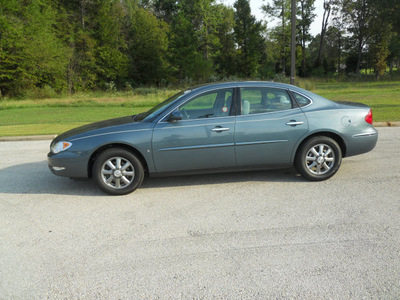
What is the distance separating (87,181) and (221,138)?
100 inches

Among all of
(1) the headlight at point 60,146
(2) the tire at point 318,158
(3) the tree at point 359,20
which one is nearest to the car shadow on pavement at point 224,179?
(2) the tire at point 318,158

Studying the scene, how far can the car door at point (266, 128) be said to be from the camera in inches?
215

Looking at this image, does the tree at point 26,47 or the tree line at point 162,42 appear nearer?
the tree at point 26,47

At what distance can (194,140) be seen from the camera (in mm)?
5332

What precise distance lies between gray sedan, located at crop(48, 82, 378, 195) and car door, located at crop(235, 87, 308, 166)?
15mm

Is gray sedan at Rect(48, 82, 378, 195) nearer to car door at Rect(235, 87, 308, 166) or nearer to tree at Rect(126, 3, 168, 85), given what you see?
car door at Rect(235, 87, 308, 166)

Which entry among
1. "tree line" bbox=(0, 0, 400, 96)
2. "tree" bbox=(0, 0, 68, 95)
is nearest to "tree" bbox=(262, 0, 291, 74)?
"tree line" bbox=(0, 0, 400, 96)

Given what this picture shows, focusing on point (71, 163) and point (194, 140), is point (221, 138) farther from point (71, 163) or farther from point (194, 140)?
point (71, 163)

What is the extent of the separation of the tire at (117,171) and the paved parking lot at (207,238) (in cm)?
18

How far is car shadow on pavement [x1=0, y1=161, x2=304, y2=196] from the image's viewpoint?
5744mm

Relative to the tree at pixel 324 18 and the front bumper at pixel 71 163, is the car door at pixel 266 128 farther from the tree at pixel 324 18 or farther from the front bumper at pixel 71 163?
the tree at pixel 324 18

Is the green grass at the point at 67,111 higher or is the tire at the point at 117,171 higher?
the green grass at the point at 67,111

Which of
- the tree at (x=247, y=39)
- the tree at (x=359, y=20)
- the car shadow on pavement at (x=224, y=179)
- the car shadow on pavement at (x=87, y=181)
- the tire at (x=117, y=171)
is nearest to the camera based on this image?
the tire at (x=117, y=171)

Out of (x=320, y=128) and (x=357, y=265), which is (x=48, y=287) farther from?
(x=320, y=128)
